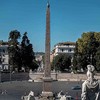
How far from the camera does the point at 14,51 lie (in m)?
93.1

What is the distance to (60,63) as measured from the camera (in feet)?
374

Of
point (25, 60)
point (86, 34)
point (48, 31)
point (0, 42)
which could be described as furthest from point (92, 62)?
point (0, 42)

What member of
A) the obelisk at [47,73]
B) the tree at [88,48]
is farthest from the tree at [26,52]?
the obelisk at [47,73]

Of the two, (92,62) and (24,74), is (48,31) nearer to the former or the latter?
(92,62)

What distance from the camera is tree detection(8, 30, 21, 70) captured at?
3669 inches

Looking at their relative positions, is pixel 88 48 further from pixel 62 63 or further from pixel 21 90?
pixel 21 90

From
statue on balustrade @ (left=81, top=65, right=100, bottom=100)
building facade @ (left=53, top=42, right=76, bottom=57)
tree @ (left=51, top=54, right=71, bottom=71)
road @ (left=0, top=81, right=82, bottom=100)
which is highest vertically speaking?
building facade @ (left=53, top=42, right=76, bottom=57)

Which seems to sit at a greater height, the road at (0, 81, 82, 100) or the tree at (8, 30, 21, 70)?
the tree at (8, 30, 21, 70)

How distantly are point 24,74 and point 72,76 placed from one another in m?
12.8

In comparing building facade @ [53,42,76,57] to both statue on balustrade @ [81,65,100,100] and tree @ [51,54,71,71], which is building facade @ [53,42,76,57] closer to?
tree @ [51,54,71,71]

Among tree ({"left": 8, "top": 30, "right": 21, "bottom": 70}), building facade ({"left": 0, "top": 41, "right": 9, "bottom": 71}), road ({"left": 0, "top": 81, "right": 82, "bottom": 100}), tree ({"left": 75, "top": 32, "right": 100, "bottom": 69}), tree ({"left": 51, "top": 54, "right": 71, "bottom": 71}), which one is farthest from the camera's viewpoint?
building facade ({"left": 0, "top": 41, "right": 9, "bottom": 71})

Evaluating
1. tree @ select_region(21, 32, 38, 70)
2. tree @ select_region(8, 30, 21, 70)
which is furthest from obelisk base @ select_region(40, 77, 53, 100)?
tree @ select_region(21, 32, 38, 70)

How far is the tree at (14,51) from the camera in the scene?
9319 centimetres

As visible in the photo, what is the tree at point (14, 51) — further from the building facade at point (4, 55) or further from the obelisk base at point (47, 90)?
the obelisk base at point (47, 90)
